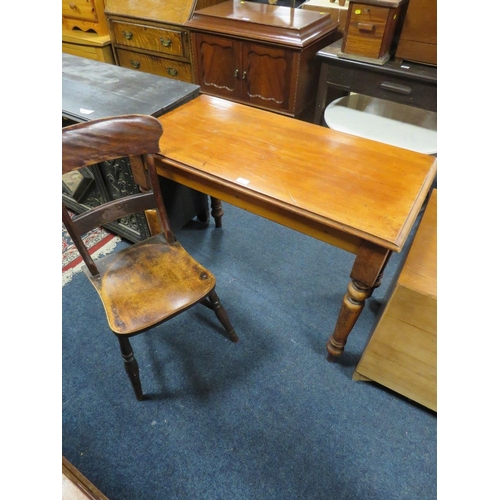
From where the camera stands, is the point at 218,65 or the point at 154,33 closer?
the point at 218,65

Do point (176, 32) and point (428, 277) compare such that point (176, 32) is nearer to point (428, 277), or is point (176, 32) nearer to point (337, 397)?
point (428, 277)

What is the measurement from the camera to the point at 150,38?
226 cm

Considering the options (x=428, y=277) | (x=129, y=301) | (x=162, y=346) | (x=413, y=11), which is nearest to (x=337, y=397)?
(x=428, y=277)

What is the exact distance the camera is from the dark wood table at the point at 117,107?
1.35 m

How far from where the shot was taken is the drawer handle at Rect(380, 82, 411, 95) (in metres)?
1.62

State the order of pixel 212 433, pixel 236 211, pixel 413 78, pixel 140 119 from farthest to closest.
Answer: pixel 236 211 < pixel 413 78 < pixel 212 433 < pixel 140 119

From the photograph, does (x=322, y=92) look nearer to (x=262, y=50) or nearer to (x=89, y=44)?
(x=262, y=50)

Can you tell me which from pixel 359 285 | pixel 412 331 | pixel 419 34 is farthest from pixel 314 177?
pixel 419 34

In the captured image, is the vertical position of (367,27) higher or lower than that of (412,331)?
higher

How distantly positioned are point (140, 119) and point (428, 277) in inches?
37.9

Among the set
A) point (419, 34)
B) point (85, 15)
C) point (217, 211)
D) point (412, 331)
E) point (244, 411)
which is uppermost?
point (419, 34)

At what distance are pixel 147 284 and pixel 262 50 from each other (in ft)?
5.05

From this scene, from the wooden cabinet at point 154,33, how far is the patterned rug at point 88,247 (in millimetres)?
1265

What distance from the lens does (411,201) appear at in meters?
0.95
